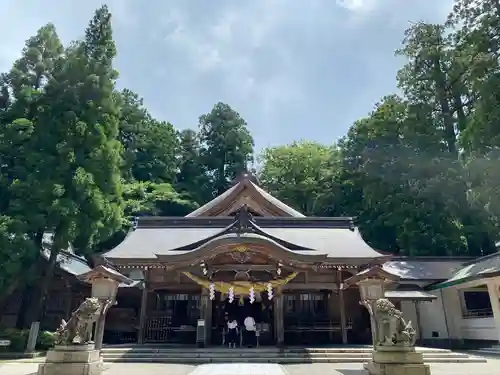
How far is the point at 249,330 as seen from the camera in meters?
13.7

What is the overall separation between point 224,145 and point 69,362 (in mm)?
35165

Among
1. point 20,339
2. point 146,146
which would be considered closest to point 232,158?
point 146,146

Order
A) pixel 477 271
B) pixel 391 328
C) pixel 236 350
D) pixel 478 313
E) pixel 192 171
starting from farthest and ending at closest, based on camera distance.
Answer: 1. pixel 192 171
2. pixel 478 313
3. pixel 477 271
4. pixel 236 350
5. pixel 391 328

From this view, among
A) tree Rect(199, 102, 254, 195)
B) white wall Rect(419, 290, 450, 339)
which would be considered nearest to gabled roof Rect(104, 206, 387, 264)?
white wall Rect(419, 290, 450, 339)

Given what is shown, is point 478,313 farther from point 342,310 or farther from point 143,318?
point 143,318

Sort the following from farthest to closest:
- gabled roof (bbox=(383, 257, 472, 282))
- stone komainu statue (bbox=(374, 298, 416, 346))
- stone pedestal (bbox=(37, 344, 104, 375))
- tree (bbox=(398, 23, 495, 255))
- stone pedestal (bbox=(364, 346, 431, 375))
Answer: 1. tree (bbox=(398, 23, 495, 255))
2. gabled roof (bbox=(383, 257, 472, 282))
3. stone komainu statue (bbox=(374, 298, 416, 346))
4. stone pedestal (bbox=(37, 344, 104, 375))
5. stone pedestal (bbox=(364, 346, 431, 375))

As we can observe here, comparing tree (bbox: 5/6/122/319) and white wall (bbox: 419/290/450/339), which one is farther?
white wall (bbox: 419/290/450/339)

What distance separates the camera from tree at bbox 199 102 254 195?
41062 millimetres

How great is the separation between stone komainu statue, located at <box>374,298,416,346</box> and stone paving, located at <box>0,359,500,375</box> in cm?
126

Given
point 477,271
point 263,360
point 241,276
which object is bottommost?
point 263,360

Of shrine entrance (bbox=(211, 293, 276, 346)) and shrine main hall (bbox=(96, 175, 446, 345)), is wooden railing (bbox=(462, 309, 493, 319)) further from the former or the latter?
shrine entrance (bbox=(211, 293, 276, 346))

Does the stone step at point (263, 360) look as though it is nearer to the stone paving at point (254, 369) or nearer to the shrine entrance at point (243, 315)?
the stone paving at point (254, 369)

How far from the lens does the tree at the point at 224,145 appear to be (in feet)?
135

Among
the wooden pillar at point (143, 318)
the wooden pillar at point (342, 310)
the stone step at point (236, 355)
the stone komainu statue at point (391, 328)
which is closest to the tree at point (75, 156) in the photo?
the wooden pillar at point (143, 318)
